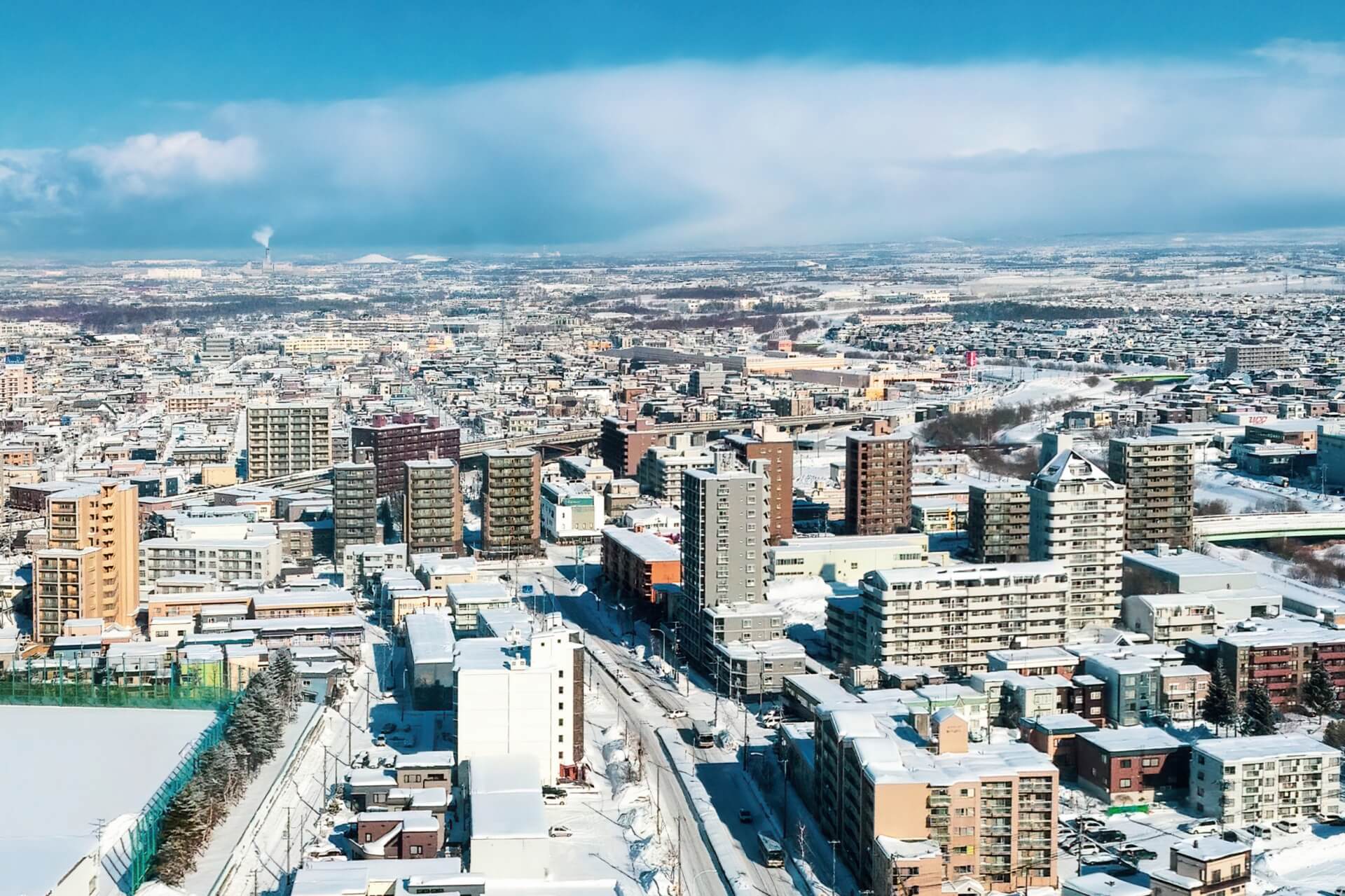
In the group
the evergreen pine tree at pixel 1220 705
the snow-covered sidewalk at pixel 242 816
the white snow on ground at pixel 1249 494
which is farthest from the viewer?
the white snow on ground at pixel 1249 494

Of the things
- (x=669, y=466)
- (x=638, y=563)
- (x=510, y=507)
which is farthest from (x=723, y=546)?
(x=669, y=466)

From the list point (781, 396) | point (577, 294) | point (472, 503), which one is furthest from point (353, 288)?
point (472, 503)

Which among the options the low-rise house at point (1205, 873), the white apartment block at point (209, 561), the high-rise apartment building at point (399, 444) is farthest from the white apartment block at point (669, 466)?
the low-rise house at point (1205, 873)

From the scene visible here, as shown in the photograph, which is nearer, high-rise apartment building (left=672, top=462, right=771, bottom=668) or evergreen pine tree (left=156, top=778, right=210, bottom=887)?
evergreen pine tree (left=156, top=778, right=210, bottom=887)

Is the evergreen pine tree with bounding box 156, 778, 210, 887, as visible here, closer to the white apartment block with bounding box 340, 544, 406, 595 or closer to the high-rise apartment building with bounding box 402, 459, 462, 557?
the white apartment block with bounding box 340, 544, 406, 595

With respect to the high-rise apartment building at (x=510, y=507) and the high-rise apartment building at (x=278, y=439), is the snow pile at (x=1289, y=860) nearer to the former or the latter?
the high-rise apartment building at (x=510, y=507)

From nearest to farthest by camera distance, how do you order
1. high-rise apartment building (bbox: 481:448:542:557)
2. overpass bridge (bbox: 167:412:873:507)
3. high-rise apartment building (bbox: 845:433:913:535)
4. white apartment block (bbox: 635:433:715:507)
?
high-rise apartment building (bbox: 481:448:542:557) < high-rise apartment building (bbox: 845:433:913:535) < white apartment block (bbox: 635:433:715:507) < overpass bridge (bbox: 167:412:873:507)

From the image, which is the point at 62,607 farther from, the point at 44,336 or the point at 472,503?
the point at 44,336

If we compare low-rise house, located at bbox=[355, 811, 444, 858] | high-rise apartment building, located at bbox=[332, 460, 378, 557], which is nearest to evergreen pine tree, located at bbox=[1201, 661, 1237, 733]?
low-rise house, located at bbox=[355, 811, 444, 858]
